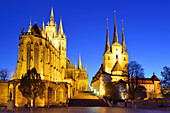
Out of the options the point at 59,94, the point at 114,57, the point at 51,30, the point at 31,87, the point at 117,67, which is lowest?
the point at 59,94

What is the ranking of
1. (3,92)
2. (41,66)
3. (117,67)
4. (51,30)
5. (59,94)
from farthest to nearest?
1. (51,30)
2. (117,67)
3. (41,66)
4. (59,94)
5. (3,92)

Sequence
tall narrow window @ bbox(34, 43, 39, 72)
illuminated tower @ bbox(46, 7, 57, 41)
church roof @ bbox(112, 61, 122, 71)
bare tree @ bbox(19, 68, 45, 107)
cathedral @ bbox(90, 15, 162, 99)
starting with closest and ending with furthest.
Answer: bare tree @ bbox(19, 68, 45, 107), tall narrow window @ bbox(34, 43, 39, 72), cathedral @ bbox(90, 15, 162, 99), church roof @ bbox(112, 61, 122, 71), illuminated tower @ bbox(46, 7, 57, 41)

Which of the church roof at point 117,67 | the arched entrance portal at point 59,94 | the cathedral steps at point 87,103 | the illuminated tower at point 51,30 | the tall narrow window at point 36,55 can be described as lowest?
the cathedral steps at point 87,103

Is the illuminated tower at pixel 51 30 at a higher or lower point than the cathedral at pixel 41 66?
higher

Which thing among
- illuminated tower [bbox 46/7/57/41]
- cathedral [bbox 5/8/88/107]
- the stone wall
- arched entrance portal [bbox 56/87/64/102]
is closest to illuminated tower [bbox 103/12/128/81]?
cathedral [bbox 5/8/88/107]

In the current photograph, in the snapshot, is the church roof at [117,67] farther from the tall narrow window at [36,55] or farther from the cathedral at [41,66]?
the tall narrow window at [36,55]

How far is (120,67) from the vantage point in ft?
349

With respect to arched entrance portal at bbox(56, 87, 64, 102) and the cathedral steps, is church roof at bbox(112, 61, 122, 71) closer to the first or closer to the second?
arched entrance portal at bbox(56, 87, 64, 102)

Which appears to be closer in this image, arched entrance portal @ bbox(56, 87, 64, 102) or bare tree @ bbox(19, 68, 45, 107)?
bare tree @ bbox(19, 68, 45, 107)

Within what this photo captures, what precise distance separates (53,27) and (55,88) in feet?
201

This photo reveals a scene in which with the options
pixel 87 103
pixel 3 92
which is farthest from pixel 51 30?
pixel 87 103

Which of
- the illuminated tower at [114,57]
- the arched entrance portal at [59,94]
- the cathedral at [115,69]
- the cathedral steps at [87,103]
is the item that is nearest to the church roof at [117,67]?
the cathedral at [115,69]

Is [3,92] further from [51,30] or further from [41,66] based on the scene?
[51,30]

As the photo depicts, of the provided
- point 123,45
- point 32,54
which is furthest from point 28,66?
point 123,45
